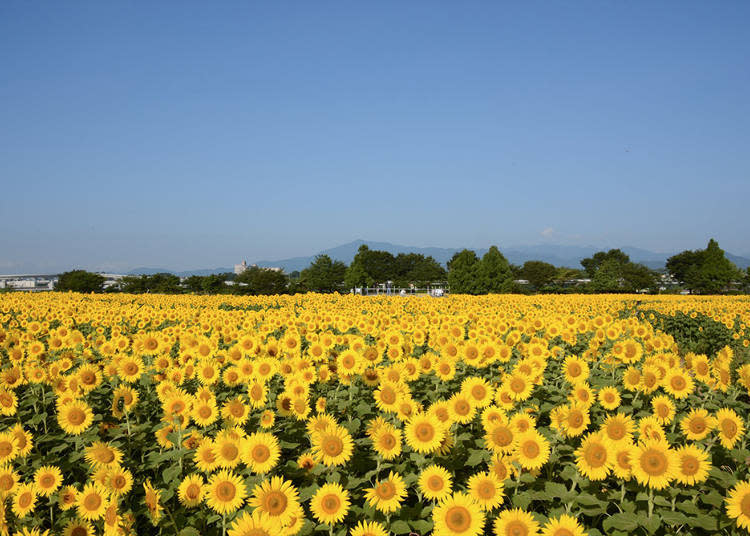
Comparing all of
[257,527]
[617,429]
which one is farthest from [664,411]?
[257,527]

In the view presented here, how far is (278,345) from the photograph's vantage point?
241 inches

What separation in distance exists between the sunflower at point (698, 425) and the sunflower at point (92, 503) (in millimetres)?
4290

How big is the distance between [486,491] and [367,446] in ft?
5.71

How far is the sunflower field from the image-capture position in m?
2.84

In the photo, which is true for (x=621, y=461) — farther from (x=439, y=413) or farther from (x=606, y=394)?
(x=606, y=394)

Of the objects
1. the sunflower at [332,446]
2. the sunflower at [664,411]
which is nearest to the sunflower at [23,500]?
the sunflower at [332,446]

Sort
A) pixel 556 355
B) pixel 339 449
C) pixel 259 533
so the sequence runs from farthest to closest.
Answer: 1. pixel 556 355
2. pixel 339 449
3. pixel 259 533

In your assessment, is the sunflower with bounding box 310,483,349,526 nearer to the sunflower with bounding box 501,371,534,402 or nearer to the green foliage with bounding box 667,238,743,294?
the sunflower with bounding box 501,371,534,402

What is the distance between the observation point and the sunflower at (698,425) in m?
3.40

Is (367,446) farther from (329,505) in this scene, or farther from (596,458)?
(596,458)

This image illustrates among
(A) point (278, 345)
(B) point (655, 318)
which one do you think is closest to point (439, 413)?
A: (A) point (278, 345)

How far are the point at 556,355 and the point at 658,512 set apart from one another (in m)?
4.48

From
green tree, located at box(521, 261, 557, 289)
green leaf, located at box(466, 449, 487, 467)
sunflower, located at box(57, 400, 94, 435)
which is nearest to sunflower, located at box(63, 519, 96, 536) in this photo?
sunflower, located at box(57, 400, 94, 435)

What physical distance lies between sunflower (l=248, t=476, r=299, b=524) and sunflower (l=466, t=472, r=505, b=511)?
1.14m
